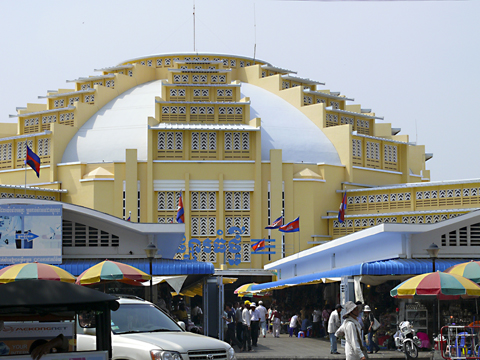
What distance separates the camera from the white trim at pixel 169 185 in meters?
44.0

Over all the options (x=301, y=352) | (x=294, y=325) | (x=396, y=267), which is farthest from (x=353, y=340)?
(x=294, y=325)

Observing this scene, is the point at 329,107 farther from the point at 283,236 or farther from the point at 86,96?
the point at 86,96

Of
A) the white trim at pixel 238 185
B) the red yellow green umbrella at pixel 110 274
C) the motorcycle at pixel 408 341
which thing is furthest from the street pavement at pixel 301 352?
the white trim at pixel 238 185

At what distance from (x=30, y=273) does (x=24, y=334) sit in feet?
33.6

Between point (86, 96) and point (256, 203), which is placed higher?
point (86, 96)

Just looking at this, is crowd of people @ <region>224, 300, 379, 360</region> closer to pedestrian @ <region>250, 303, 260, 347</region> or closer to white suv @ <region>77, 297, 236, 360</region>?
pedestrian @ <region>250, 303, 260, 347</region>

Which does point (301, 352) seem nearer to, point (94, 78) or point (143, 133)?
point (143, 133)

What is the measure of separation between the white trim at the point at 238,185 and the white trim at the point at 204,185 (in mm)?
551

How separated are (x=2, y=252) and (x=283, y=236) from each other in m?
22.8

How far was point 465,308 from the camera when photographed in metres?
22.7

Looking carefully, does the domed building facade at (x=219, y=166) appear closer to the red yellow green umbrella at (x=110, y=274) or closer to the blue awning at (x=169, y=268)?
the blue awning at (x=169, y=268)

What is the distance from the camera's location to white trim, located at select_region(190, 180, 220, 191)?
44.1 m

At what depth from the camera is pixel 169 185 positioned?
44.1m

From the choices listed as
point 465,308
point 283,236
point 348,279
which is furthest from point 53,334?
point 283,236
